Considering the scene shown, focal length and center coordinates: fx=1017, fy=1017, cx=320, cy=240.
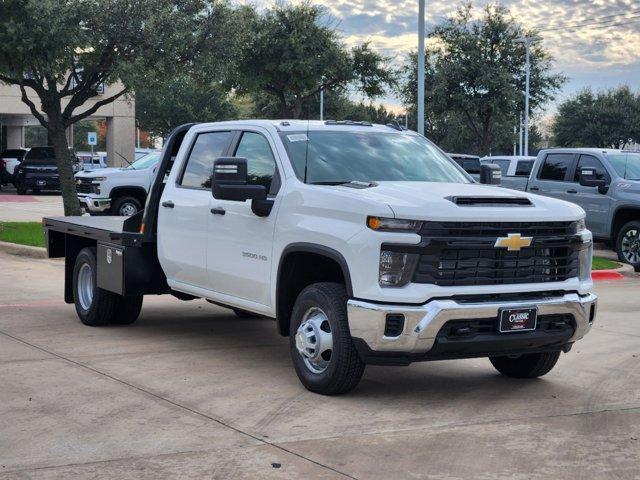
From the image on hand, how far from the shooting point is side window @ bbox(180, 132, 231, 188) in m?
8.77

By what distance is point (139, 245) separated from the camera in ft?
30.9

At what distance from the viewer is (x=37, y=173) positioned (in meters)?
38.4

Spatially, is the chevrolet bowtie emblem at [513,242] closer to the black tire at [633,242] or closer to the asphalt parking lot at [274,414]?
the asphalt parking lot at [274,414]

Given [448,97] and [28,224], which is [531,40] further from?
[28,224]

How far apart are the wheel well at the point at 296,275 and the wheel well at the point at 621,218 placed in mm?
11136

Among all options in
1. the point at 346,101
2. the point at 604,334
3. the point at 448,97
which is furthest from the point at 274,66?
the point at 604,334

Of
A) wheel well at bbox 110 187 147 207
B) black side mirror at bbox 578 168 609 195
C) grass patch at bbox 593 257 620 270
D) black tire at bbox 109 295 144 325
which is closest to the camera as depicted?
black tire at bbox 109 295 144 325

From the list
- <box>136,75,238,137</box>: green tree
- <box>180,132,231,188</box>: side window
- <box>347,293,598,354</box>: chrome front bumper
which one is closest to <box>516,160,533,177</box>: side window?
<box>180,132,231,188</box>: side window

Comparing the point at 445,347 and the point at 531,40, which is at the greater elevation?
the point at 531,40

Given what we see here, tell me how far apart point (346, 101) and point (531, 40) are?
21.3 m

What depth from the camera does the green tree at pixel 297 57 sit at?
38.1 metres

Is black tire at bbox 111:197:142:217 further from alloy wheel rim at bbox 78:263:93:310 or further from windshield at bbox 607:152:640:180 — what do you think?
alloy wheel rim at bbox 78:263:93:310

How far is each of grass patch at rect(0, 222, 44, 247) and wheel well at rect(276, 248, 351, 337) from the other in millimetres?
11129

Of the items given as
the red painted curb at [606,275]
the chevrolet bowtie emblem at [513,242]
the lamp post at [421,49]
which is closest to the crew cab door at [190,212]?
the chevrolet bowtie emblem at [513,242]
